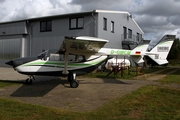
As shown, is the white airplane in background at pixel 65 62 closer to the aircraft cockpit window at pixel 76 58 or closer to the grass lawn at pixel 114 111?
the aircraft cockpit window at pixel 76 58

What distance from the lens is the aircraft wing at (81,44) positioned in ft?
24.7

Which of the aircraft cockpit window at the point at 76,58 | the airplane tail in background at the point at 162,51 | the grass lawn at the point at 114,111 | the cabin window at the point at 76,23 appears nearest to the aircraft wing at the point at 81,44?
the aircraft cockpit window at the point at 76,58

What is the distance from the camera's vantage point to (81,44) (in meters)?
8.46

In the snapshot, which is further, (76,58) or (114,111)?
(76,58)

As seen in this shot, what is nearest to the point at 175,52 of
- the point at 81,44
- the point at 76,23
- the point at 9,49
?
the point at 76,23

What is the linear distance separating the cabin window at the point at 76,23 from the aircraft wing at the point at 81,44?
9478 mm

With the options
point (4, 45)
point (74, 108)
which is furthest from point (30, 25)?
point (74, 108)

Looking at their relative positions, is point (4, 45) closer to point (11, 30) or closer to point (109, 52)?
point (11, 30)

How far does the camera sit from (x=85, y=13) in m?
18.5

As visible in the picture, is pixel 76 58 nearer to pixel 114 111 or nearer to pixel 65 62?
pixel 65 62

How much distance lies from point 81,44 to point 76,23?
38.2 feet

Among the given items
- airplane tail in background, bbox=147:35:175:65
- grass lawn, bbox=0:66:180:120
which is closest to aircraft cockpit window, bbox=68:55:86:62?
grass lawn, bbox=0:66:180:120

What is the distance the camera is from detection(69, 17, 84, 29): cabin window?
1934 cm

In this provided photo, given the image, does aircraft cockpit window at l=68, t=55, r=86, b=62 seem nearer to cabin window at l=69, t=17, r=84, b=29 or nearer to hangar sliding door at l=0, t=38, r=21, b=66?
cabin window at l=69, t=17, r=84, b=29
